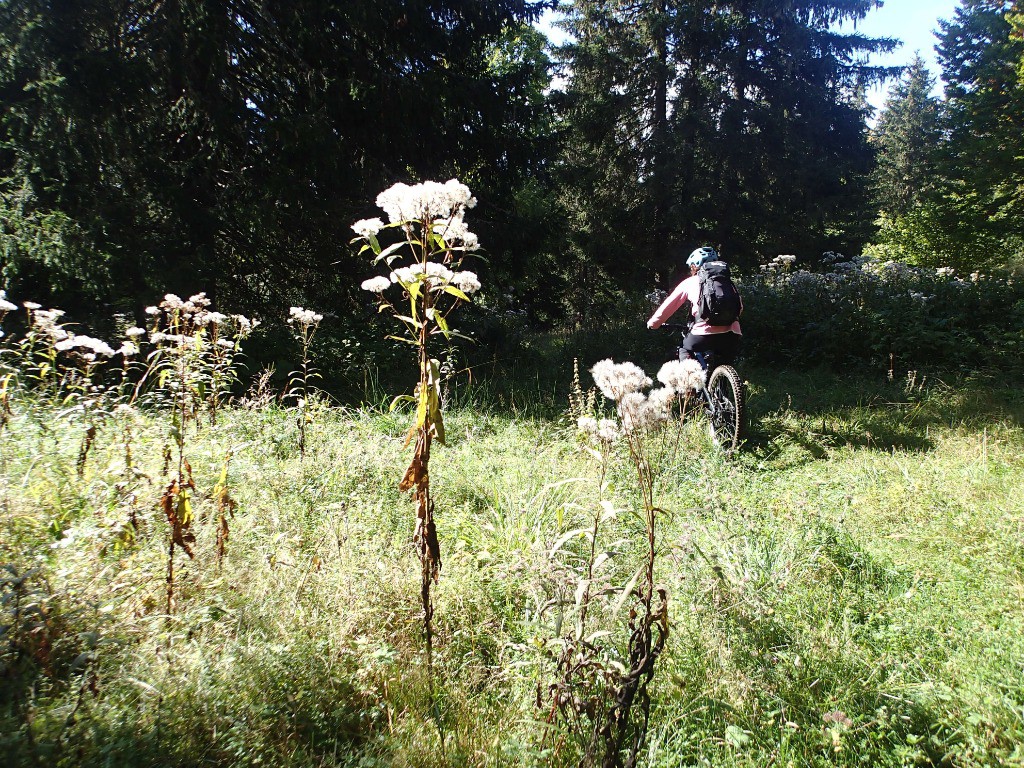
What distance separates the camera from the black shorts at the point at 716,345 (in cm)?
567

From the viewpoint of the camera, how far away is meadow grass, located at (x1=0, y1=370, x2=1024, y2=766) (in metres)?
1.97

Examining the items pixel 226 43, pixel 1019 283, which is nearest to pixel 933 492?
pixel 1019 283

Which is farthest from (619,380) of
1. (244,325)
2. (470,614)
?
(244,325)

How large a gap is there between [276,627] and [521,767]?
1152 mm

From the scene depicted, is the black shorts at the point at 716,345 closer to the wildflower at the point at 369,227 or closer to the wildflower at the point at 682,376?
the wildflower at the point at 682,376

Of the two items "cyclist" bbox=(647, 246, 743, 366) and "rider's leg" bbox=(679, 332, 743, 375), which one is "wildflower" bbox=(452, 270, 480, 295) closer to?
"cyclist" bbox=(647, 246, 743, 366)

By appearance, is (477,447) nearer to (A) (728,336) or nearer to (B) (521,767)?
(A) (728,336)

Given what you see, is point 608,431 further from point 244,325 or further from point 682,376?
point 244,325

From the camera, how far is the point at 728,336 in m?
5.69

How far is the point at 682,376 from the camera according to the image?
11.9 ft

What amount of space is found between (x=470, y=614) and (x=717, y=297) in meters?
3.89

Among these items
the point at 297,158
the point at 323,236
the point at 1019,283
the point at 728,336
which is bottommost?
the point at 728,336

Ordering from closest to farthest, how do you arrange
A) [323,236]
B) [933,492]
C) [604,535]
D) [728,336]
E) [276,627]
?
[276,627] → [604,535] → [933,492] → [728,336] → [323,236]

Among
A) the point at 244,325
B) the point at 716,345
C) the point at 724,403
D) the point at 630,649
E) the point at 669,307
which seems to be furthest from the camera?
the point at 716,345
